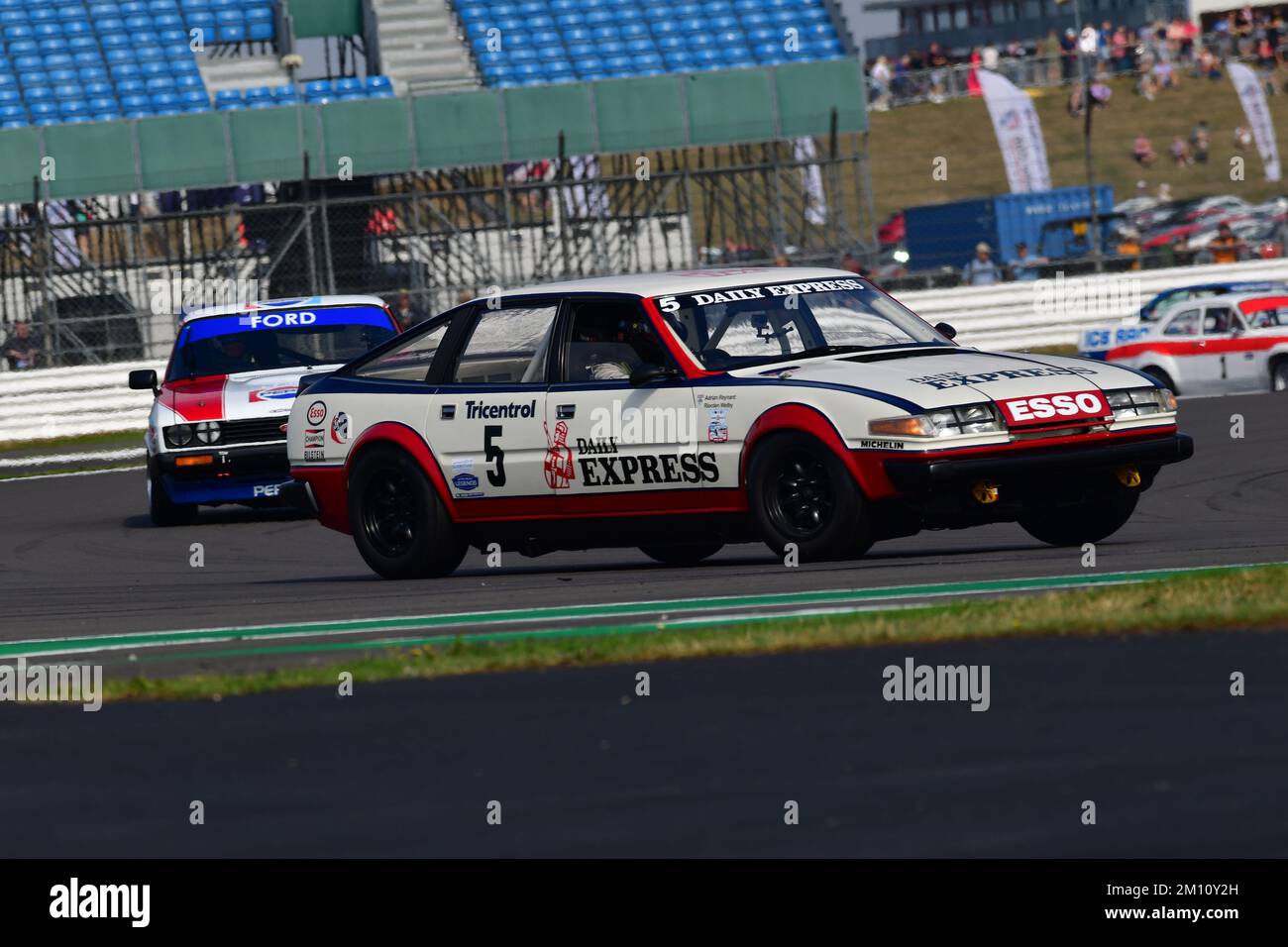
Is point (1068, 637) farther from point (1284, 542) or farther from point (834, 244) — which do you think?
point (834, 244)

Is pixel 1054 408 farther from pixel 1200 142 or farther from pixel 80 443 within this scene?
pixel 1200 142

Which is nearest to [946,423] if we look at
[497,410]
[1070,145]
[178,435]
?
[497,410]

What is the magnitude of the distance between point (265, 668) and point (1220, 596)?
11.2 feet

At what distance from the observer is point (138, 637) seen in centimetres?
908

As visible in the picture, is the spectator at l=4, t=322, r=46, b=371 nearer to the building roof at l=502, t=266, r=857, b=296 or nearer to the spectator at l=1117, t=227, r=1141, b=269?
the spectator at l=1117, t=227, r=1141, b=269

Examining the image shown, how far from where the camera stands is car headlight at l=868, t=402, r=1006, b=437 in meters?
9.49

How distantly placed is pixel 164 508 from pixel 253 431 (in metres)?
1.16

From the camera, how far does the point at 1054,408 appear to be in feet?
32.0

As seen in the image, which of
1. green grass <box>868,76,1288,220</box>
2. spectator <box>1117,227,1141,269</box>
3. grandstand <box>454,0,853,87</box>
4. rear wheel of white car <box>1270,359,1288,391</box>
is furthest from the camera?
green grass <box>868,76,1288,220</box>

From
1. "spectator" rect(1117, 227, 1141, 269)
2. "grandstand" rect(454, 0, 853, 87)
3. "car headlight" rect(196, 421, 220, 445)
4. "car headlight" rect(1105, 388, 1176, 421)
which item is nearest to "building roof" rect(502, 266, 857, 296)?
"car headlight" rect(1105, 388, 1176, 421)

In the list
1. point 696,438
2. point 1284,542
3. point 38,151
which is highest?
point 38,151

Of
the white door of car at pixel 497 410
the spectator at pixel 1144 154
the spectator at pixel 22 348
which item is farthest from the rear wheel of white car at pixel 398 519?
the spectator at pixel 1144 154

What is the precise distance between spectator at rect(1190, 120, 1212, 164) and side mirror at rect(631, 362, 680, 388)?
48.7m
